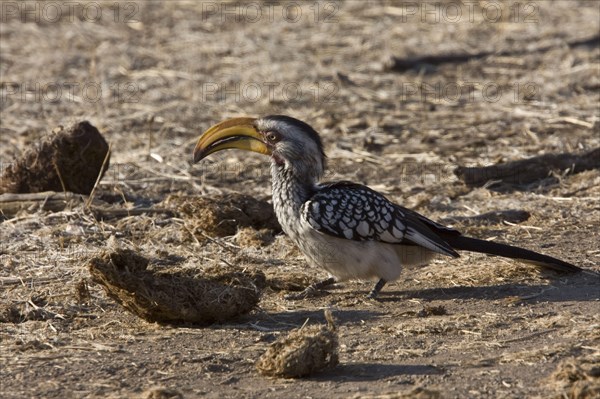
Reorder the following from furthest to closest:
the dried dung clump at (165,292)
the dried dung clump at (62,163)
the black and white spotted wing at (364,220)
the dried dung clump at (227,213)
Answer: the dried dung clump at (62,163)
the dried dung clump at (227,213)
the black and white spotted wing at (364,220)
the dried dung clump at (165,292)

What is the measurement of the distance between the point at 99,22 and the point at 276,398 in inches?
394

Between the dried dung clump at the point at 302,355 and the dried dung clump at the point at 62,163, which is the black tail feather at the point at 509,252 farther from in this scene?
the dried dung clump at the point at 62,163

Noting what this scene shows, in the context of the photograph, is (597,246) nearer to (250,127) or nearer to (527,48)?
(250,127)

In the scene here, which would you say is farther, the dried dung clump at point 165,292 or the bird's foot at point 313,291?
the bird's foot at point 313,291

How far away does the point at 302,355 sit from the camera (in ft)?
15.5

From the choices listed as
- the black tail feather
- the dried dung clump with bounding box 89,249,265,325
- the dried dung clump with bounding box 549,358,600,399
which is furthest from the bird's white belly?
the dried dung clump with bounding box 549,358,600,399

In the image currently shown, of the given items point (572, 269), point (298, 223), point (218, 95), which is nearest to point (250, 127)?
point (298, 223)

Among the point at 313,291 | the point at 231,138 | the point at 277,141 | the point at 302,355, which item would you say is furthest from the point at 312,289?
the point at 302,355

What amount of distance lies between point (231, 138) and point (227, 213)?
2.72 feet

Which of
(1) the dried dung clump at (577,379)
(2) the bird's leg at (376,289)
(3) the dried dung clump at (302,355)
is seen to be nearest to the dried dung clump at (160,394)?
(3) the dried dung clump at (302,355)

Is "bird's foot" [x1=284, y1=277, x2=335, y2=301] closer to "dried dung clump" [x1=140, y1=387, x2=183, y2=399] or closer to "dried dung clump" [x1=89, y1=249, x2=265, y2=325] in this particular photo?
"dried dung clump" [x1=89, y1=249, x2=265, y2=325]

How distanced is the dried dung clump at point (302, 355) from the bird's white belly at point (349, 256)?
50.4 inches

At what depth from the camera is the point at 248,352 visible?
17.1 feet

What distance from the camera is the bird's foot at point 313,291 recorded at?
6.21 meters
